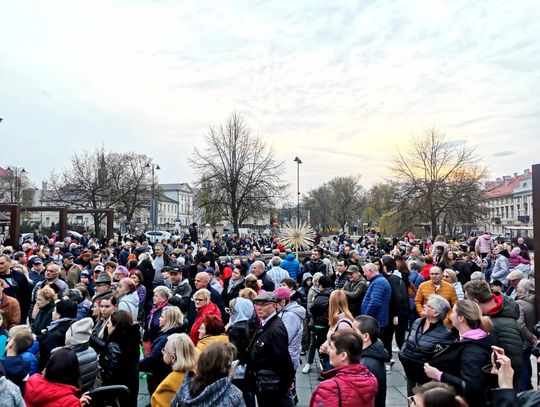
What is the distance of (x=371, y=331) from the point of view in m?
3.95

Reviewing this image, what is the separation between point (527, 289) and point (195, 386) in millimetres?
5295

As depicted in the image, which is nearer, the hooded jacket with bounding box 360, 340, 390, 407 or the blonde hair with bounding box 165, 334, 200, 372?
the blonde hair with bounding box 165, 334, 200, 372

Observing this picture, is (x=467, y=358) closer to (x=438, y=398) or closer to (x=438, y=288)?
(x=438, y=398)

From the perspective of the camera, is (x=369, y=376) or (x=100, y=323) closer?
(x=369, y=376)

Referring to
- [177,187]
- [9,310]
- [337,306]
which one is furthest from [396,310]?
[177,187]

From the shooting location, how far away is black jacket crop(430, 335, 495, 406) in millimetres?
3287

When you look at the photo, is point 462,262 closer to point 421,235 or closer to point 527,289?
point 527,289

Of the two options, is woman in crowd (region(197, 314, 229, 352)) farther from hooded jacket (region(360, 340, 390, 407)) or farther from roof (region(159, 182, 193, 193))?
roof (region(159, 182, 193, 193))

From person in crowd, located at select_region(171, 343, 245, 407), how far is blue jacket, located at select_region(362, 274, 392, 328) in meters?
3.97

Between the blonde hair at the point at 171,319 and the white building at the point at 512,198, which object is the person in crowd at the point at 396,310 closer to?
the blonde hair at the point at 171,319

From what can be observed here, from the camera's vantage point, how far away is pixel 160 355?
14.7 feet

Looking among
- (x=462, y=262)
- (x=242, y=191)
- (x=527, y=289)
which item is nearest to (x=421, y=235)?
(x=242, y=191)

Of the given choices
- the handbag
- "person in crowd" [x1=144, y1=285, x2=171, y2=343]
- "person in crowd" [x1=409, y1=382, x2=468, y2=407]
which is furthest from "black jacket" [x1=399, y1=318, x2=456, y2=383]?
"person in crowd" [x1=144, y1=285, x2=171, y2=343]

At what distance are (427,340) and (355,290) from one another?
3.22m
